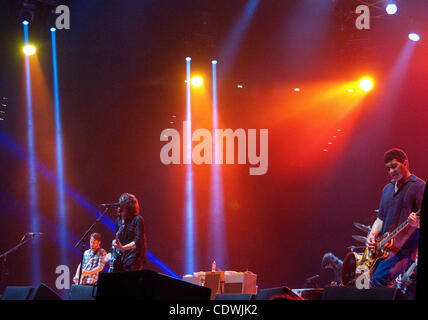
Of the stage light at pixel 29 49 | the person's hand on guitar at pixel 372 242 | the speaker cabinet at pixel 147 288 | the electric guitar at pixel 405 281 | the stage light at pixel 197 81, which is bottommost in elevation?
the electric guitar at pixel 405 281

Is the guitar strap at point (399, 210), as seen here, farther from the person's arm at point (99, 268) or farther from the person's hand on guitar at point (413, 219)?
the person's arm at point (99, 268)

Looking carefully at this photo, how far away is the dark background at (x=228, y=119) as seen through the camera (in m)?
9.46

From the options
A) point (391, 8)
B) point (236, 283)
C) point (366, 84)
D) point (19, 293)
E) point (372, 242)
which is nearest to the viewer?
point (19, 293)

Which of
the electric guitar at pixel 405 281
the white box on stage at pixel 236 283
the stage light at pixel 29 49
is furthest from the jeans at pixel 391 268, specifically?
the stage light at pixel 29 49

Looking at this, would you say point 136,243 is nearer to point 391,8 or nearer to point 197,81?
point 197,81

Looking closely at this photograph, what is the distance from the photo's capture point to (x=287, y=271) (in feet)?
36.3

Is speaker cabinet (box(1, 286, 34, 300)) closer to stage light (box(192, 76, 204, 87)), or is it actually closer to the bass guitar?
the bass guitar

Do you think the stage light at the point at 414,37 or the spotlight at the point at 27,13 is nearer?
the spotlight at the point at 27,13

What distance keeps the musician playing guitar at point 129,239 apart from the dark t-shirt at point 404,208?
8.05 ft

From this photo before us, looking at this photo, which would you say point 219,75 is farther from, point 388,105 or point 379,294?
point 379,294

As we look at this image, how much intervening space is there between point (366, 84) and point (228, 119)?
2910 mm

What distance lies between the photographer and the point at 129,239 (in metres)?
5.49

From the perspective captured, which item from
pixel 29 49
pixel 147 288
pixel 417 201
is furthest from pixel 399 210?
pixel 29 49

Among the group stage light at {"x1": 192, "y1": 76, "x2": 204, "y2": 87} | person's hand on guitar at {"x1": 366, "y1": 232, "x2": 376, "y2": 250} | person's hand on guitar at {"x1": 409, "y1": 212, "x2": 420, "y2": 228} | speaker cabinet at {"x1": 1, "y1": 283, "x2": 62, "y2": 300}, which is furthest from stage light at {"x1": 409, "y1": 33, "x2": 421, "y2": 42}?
speaker cabinet at {"x1": 1, "y1": 283, "x2": 62, "y2": 300}
